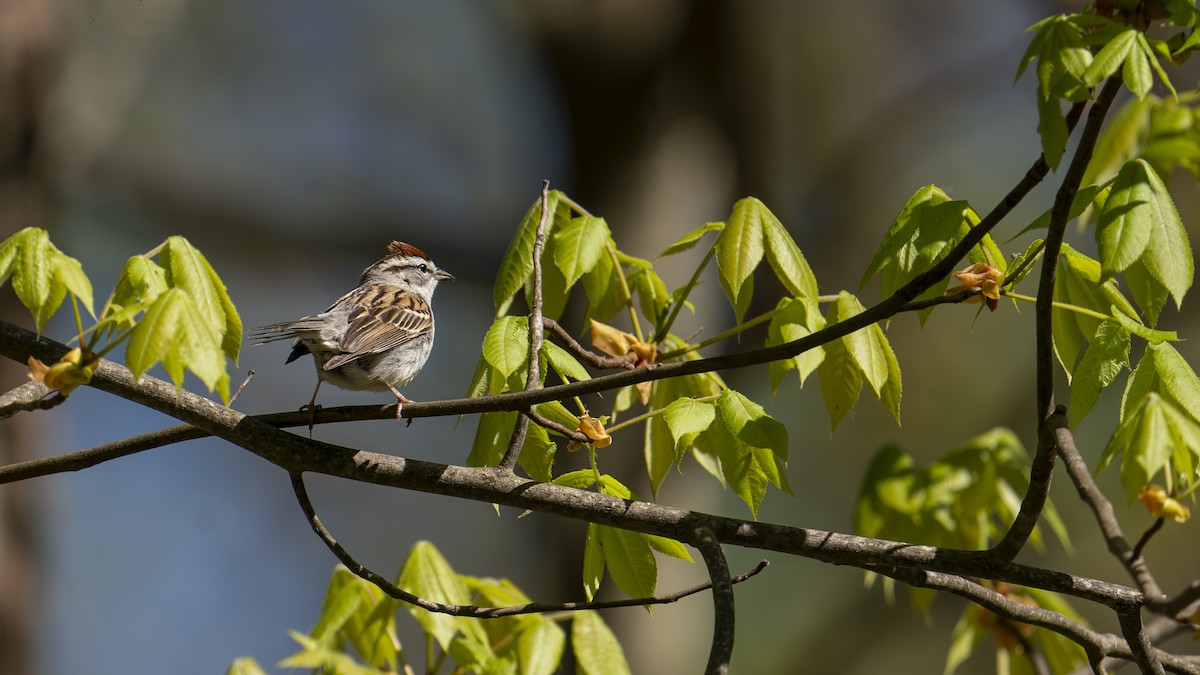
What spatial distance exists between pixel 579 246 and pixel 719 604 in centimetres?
87

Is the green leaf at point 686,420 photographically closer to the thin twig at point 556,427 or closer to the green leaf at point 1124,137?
the thin twig at point 556,427

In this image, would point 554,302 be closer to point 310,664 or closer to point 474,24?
point 310,664

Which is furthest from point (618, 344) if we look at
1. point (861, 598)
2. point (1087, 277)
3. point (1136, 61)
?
point (861, 598)

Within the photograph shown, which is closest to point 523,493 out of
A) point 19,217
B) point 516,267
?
point 516,267

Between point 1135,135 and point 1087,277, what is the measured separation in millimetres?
959

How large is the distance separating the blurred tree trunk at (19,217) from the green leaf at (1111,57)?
5637 millimetres

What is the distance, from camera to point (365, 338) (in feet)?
10.1

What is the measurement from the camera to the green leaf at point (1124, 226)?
1502 millimetres

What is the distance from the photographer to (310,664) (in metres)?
2.27

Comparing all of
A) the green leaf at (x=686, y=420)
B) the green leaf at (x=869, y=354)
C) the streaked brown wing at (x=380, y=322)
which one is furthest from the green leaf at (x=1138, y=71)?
the streaked brown wing at (x=380, y=322)

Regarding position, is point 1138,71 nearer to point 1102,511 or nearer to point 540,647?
point 1102,511

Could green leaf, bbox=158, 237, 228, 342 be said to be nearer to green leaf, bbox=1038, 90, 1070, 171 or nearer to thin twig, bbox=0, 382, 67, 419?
thin twig, bbox=0, 382, 67, 419

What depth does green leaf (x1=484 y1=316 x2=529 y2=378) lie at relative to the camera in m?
1.88

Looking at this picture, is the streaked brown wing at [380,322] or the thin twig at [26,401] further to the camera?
the streaked brown wing at [380,322]
